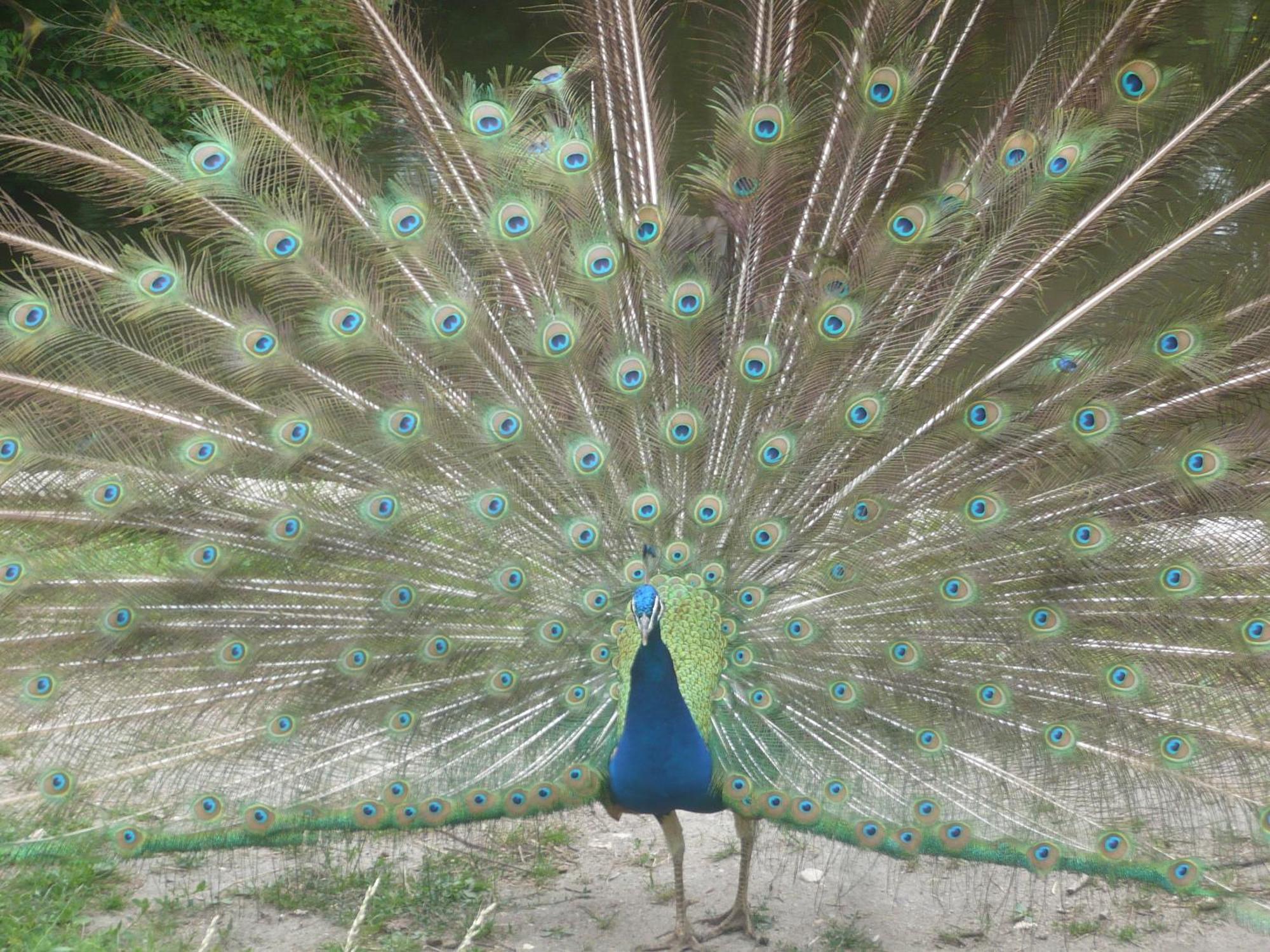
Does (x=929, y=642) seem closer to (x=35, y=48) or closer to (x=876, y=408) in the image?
(x=876, y=408)

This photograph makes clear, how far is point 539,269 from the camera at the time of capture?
12.0 ft

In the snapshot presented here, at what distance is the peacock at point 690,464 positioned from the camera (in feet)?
11.0

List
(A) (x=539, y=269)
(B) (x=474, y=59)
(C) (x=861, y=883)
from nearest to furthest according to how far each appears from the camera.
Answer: (A) (x=539, y=269), (C) (x=861, y=883), (B) (x=474, y=59)

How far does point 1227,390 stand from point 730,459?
4.32ft

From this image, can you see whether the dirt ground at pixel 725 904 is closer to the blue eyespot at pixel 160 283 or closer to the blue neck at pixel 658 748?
the blue neck at pixel 658 748

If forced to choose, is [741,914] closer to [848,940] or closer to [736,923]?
[736,923]

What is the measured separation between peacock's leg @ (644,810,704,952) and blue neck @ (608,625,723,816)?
0.66 feet

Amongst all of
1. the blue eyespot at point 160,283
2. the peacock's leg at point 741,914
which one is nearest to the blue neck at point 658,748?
the peacock's leg at point 741,914

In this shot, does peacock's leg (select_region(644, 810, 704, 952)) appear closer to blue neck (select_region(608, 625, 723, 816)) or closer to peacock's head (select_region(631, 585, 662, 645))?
blue neck (select_region(608, 625, 723, 816))

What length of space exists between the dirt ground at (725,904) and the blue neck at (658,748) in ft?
1.87

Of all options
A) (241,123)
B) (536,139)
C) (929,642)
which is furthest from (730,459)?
(241,123)

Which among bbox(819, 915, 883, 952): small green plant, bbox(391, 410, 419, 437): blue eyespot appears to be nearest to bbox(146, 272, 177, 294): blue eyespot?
bbox(391, 410, 419, 437): blue eyespot

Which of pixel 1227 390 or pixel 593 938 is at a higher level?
pixel 1227 390

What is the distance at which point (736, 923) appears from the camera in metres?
3.90
